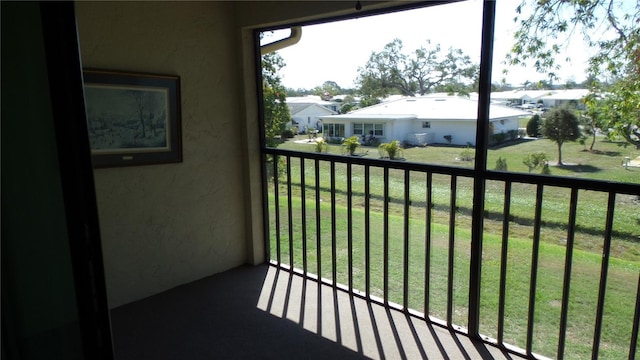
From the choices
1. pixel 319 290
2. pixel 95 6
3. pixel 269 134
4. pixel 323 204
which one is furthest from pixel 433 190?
pixel 95 6

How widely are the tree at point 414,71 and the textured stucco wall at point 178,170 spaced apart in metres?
1.19

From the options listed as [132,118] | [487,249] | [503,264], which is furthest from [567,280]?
[132,118]

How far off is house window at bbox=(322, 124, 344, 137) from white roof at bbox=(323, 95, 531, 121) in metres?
0.23

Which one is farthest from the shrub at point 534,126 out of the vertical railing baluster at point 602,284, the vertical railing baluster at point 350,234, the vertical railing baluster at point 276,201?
the vertical railing baluster at point 276,201

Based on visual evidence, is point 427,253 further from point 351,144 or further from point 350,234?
point 351,144

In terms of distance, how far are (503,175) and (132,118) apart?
89.7 inches

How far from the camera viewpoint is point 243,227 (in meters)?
3.52

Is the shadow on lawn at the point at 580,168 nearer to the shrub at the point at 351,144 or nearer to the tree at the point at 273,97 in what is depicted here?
the shrub at the point at 351,144

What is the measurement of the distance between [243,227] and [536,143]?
235cm

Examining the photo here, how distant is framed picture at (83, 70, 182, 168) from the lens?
8.37 feet

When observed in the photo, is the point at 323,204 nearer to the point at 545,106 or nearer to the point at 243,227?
the point at 243,227

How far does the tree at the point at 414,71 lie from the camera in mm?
2211

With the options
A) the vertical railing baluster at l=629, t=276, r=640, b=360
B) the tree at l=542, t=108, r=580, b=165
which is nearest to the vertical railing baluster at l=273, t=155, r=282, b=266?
A: the tree at l=542, t=108, r=580, b=165

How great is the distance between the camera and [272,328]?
8.39ft
